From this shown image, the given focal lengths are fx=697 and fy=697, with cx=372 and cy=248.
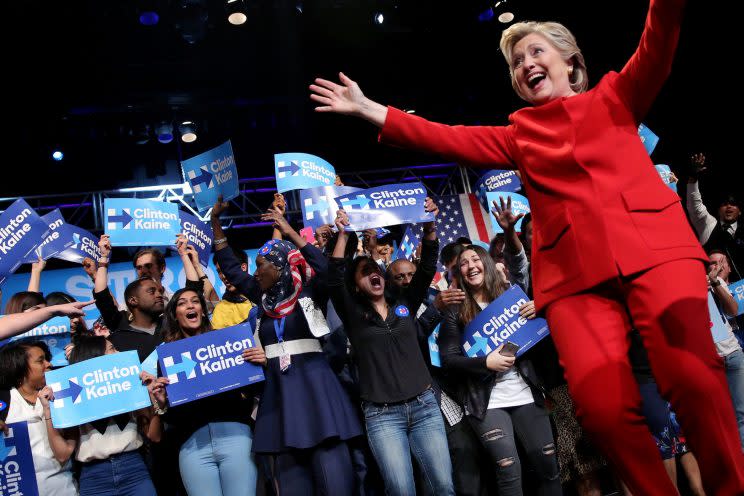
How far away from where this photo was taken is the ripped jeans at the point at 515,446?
13.2 ft

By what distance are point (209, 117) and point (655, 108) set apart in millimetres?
6818

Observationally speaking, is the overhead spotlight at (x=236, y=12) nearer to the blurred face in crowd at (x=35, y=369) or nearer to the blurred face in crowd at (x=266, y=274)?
the blurred face in crowd at (x=266, y=274)

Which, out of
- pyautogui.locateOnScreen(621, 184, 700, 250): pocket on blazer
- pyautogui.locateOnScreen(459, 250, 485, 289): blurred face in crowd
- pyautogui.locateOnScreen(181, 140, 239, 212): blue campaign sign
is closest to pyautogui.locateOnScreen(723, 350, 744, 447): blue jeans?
pyautogui.locateOnScreen(459, 250, 485, 289): blurred face in crowd

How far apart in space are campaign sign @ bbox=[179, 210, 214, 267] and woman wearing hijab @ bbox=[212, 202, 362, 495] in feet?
5.10

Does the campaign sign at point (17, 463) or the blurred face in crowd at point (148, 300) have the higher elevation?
the blurred face in crowd at point (148, 300)

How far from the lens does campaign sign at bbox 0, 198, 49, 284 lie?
4961 mm

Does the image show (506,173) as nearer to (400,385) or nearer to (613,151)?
(400,385)

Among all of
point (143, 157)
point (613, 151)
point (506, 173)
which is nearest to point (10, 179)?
point (143, 157)

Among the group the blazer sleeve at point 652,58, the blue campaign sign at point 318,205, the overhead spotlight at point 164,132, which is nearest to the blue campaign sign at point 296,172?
the blue campaign sign at point 318,205

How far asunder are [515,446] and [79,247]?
381 cm

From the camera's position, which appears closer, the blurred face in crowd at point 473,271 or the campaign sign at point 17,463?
the campaign sign at point 17,463

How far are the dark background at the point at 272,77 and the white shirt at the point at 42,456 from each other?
5800 millimetres

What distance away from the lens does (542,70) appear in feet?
8.02

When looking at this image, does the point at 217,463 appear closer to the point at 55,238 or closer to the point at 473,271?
the point at 473,271
